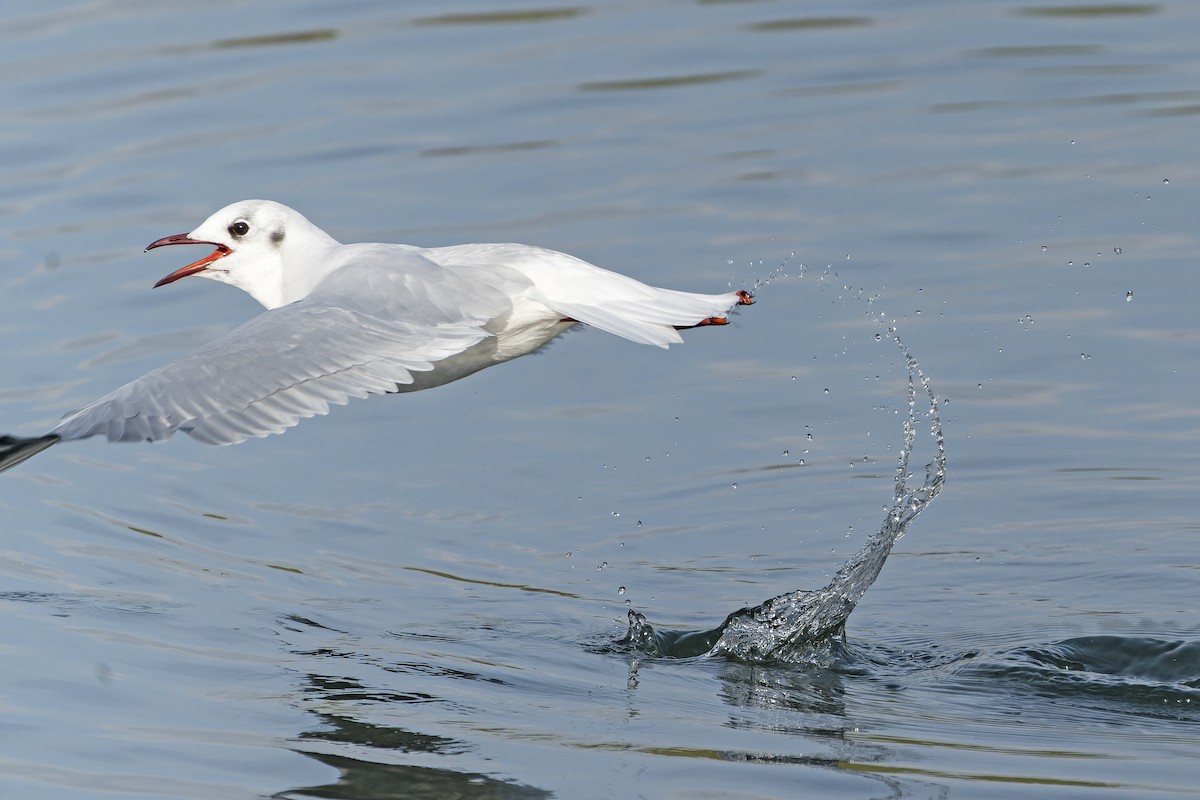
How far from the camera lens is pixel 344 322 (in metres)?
5.46

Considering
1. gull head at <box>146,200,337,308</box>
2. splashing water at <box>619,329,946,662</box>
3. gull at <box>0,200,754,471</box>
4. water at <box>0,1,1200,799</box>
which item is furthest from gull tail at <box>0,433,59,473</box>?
splashing water at <box>619,329,946,662</box>

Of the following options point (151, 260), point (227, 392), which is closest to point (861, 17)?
point (151, 260)

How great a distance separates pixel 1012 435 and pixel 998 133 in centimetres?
397

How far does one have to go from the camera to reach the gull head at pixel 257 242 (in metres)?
6.51

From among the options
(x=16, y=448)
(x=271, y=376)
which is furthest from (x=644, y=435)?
(x=16, y=448)

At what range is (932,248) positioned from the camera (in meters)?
9.15

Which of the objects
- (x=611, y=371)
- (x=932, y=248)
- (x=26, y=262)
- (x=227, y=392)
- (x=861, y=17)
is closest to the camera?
(x=227, y=392)

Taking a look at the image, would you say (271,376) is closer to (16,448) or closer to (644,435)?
(16,448)

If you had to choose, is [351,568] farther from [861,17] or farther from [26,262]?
[861,17]

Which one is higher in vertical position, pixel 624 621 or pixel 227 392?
pixel 227 392

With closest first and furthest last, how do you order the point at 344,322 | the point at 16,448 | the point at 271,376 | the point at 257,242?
the point at 16,448 → the point at 271,376 → the point at 344,322 → the point at 257,242

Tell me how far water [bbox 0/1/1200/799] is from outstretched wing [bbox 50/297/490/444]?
0.79 m

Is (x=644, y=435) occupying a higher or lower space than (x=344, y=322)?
lower

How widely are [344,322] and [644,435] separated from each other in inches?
89.2
